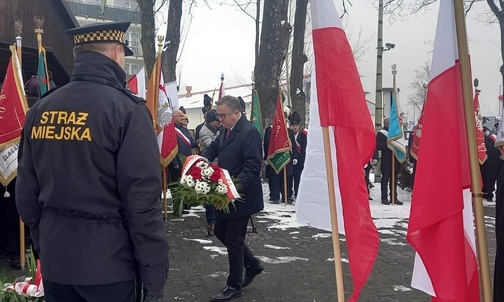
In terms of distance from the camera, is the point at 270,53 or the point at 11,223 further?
the point at 270,53

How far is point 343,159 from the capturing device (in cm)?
328

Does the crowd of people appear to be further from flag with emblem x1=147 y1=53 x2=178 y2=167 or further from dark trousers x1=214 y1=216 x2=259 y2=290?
flag with emblem x1=147 y1=53 x2=178 y2=167

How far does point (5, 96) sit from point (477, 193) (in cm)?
579

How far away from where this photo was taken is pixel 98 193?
2.81m

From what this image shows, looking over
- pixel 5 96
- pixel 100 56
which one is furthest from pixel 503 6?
pixel 100 56

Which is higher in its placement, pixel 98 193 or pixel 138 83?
pixel 138 83

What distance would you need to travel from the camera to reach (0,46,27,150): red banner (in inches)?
257

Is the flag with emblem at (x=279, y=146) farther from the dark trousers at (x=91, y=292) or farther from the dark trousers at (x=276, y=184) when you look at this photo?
the dark trousers at (x=91, y=292)

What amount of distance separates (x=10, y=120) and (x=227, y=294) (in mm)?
3450

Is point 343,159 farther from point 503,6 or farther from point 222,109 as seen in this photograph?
point 503,6

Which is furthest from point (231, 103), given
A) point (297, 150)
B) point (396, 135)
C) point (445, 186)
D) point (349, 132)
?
point (396, 135)

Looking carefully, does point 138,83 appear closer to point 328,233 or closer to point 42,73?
point 42,73

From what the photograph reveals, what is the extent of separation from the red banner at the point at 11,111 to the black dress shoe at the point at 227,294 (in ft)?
10.5

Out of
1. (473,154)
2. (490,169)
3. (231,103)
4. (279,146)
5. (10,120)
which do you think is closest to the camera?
(473,154)
